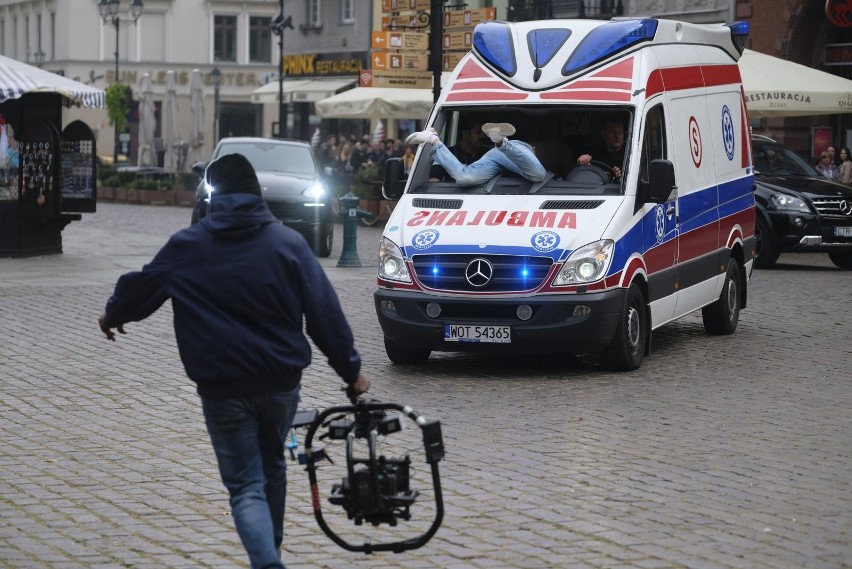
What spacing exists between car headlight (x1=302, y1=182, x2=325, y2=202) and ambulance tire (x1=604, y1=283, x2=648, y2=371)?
13051 mm

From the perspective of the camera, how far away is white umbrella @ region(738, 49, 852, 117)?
1035 inches

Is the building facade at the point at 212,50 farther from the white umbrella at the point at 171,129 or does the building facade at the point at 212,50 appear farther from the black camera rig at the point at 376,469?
the black camera rig at the point at 376,469

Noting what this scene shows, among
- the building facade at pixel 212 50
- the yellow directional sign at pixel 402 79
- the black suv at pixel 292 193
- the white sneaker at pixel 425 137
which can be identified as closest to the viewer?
the white sneaker at pixel 425 137

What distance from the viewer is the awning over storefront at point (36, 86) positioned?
2264cm

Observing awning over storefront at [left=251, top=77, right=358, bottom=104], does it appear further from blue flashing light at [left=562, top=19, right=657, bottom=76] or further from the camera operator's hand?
the camera operator's hand

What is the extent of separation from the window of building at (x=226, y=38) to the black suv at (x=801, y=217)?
63296mm

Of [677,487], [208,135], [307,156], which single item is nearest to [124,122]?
[208,135]

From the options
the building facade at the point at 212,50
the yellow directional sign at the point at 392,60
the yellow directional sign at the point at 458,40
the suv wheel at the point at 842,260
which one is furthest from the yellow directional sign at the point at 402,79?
the building facade at the point at 212,50

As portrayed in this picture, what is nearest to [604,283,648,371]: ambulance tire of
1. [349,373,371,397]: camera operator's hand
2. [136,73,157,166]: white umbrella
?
[349,373,371,397]: camera operator's hand

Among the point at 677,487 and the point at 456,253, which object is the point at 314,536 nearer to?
the point at 677,487

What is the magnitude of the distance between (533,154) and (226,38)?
73.5 m

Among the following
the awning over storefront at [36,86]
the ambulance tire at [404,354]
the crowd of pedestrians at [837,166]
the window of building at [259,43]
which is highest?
the window of building at [259,43]

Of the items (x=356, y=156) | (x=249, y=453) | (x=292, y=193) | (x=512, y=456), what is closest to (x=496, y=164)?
(x=512, y=456)

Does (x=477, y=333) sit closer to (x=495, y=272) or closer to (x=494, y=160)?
(x=495, y=272)
